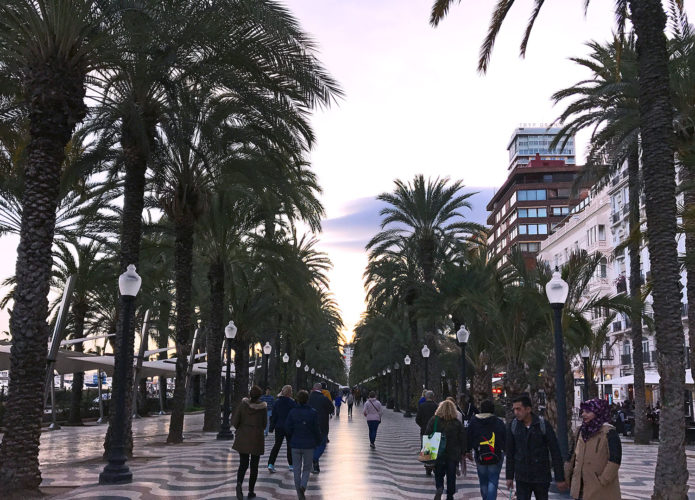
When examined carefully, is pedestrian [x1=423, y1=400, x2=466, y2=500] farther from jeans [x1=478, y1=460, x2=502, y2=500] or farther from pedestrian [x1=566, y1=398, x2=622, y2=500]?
pedestrian [x1=566, y1=398, x2=622, y2=500]

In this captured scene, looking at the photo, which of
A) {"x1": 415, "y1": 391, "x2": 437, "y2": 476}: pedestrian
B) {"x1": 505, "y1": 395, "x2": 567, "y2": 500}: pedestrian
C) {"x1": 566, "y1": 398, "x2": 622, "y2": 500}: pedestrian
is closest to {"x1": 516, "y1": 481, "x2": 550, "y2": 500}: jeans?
{"x1": 505, "y1": 395, "x2": 567, "y2": 500}: pedestrian

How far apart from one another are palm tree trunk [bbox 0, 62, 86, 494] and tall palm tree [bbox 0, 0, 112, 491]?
14 mm

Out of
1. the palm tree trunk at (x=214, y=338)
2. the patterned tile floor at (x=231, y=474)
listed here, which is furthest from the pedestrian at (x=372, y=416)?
the palm tree trunk at (x=214, y=338)

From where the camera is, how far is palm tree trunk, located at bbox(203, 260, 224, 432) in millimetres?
27391

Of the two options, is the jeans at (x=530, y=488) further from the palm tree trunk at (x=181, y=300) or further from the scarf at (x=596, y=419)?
the palm tree trunk at (x=181, y=300)

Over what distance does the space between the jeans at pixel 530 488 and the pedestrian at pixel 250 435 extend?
4510mm

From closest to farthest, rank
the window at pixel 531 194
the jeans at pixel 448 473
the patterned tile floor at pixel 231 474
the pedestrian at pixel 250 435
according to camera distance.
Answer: the jeans at pixel 448 473
the pedestrian at pixel 250 435
the patterned tile floor at pixel 231 474
the window at pixel 531 194

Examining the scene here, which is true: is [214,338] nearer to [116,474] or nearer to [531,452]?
[116,474]

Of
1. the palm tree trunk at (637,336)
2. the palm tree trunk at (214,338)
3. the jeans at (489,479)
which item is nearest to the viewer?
the jeans at (489,479)

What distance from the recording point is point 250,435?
1071cm

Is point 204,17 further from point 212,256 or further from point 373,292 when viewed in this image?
point 373,292

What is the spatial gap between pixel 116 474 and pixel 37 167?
5453 millimetres

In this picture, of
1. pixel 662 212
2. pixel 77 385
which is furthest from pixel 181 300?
pixel 77 385

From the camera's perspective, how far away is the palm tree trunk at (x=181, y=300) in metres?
21.4
